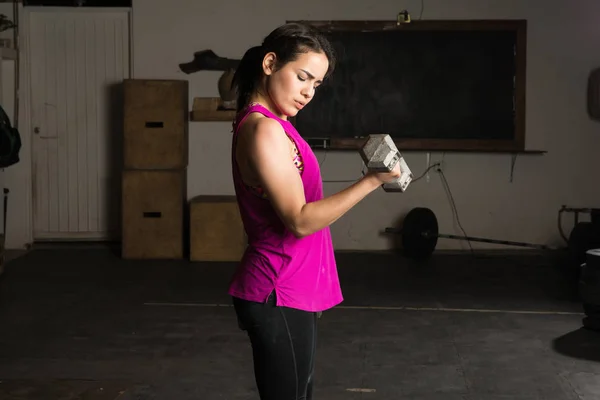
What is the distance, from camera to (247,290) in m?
1.48

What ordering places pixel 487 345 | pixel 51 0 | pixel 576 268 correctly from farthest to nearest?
1. pixel 51 0
2. pixel 576 268
3. pixel 487 345

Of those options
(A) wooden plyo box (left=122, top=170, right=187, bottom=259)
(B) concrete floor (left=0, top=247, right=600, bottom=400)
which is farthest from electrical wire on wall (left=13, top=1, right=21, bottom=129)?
(B) concrete floor (left=0, top=247, right=600, bottom=400)

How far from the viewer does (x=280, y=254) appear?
4.82ft

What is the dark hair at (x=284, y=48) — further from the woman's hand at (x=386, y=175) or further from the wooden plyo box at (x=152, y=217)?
the wooden plyo box at (x=152, y=217)

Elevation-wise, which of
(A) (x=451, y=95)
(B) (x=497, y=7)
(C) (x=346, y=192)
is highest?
(B) (x=497, y=7)

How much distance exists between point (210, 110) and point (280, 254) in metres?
4.97

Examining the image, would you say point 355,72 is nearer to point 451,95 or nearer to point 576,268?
point 451,95

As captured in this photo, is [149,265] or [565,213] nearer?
[149,265]

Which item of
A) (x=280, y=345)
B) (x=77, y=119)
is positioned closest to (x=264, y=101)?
(x=280, y=345)

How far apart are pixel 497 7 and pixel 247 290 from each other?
5315 millimetres

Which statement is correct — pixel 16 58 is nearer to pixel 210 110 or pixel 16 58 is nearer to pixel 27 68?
pixel 27 68

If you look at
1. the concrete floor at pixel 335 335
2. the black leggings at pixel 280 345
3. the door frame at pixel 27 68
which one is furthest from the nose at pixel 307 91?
the door frame at pixel 27 68

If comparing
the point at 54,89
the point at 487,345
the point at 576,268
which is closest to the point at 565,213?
the point at 576,268

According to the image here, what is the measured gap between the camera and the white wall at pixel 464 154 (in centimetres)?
620
